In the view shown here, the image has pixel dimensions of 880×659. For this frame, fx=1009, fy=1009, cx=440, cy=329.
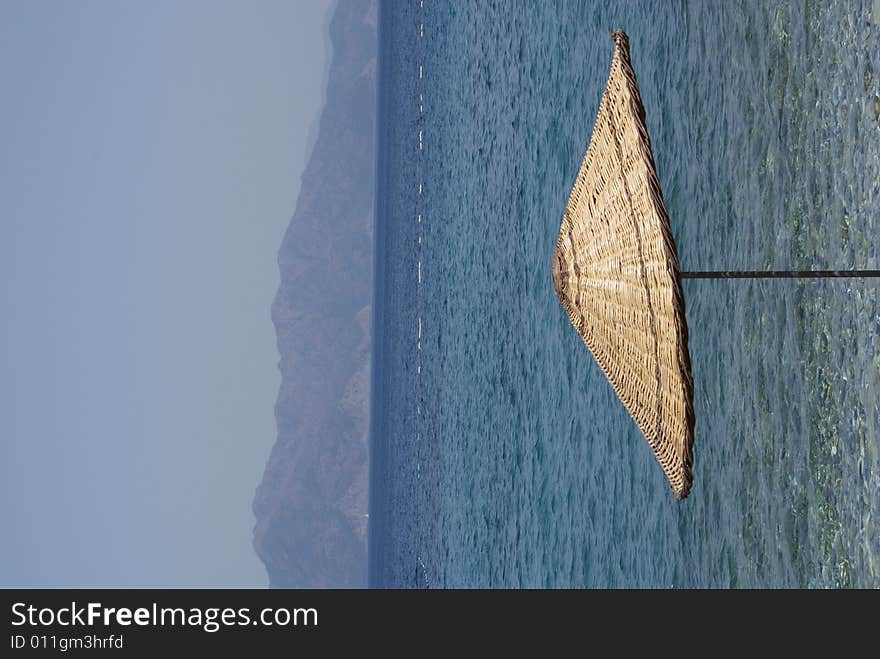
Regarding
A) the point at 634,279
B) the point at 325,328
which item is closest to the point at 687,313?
the point at 634,279

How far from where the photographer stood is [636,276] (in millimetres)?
1142

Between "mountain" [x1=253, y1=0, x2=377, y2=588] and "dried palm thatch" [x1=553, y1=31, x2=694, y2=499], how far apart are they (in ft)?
56.1

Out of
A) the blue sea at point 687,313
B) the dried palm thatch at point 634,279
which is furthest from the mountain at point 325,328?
the dried palm thatch at point 634,279

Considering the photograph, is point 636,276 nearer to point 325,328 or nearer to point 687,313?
point 687,313

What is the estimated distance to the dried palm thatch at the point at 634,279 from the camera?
41.3 inches

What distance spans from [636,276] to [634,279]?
0.04 feet

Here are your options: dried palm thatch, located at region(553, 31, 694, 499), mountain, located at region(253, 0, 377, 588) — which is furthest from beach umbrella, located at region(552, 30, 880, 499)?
mountain, located at region(253, 0, 377, 588)

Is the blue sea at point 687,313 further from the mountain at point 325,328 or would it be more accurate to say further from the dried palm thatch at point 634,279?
the mountain at point 325,328

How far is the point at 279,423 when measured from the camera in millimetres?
20344

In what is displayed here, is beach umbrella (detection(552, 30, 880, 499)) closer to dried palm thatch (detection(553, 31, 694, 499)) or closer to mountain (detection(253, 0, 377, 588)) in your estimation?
dried palm thatch (detection(553, 31, 694, 499))

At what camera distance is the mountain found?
1894 cm

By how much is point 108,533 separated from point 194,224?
17.3 feet

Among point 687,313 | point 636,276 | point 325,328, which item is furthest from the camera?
point 325,328
